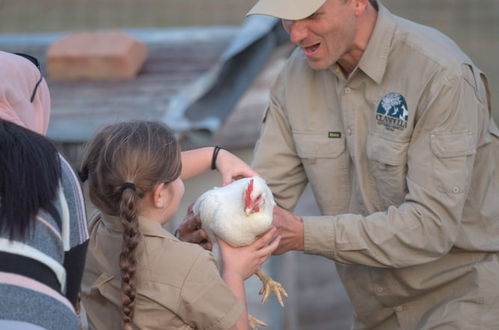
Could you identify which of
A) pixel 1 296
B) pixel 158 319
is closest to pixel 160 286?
pixel 158 319

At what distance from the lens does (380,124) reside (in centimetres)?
391

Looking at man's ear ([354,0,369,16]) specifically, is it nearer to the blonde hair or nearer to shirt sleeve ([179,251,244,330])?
the blonde hair

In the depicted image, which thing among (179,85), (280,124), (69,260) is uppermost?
(69,260)

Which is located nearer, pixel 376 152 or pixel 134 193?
pixel 134 193

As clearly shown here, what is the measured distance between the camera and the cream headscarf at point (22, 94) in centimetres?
284

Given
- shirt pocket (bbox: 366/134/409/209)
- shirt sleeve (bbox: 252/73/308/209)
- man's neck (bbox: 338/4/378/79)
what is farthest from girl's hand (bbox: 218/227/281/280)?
man's neck (bbox: 338/4/378/79)

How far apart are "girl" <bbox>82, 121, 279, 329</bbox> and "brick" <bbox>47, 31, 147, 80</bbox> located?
10.4 ft

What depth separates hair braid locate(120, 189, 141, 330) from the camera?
10.0 ft

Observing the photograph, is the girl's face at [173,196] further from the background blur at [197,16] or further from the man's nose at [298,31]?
the background blur at [197,16]

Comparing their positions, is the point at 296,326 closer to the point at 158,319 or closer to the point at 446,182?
the point at 446,182

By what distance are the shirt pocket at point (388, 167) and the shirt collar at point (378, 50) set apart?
238mm

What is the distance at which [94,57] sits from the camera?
6418 millimetres

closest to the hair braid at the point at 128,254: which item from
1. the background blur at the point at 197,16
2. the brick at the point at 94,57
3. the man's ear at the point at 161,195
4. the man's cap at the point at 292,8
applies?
the man's ear at the point at 161,195

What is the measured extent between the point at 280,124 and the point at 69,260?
1755 millimetres
